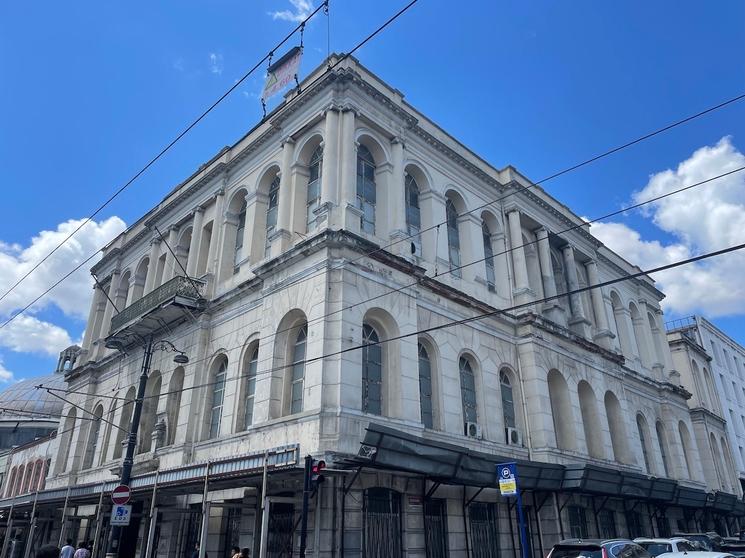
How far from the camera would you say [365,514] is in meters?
15.5

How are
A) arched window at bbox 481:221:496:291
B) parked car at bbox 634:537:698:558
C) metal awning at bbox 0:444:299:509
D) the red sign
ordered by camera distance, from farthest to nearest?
arched window at bbox 481:221:496:291 < parked car at bbox 634:537:698:558 < the red sign < metal awning at bbox 0:444:299:509

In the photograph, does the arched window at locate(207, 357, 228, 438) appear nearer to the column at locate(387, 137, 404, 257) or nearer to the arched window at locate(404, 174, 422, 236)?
the column at locate(387, 137, 404, 257)

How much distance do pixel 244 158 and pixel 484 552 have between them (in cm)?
1911

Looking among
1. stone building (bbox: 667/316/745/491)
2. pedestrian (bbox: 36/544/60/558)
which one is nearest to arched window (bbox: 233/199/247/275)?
pedestrian (bbox: 36/544/60/558)

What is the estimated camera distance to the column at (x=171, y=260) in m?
28.4

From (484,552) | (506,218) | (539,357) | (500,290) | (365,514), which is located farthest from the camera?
(506,218)

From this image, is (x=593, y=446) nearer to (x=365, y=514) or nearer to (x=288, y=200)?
(x=365, y=514)

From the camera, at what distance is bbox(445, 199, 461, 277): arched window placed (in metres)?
24.0

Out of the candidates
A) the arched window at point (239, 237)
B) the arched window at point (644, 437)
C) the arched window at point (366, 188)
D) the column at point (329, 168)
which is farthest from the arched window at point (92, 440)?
the arched window at point (644, 437)

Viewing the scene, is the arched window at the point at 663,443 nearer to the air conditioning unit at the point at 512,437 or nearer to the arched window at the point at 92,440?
the air conditioning unit at the point at 512,437

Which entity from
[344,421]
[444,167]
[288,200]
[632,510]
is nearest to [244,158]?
[288,200]

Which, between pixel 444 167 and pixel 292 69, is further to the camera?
pixel 444 167

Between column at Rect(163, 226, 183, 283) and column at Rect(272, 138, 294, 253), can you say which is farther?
column at Rect(163, 226, 183, 283)

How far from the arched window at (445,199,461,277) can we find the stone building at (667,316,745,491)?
81.3 feet
